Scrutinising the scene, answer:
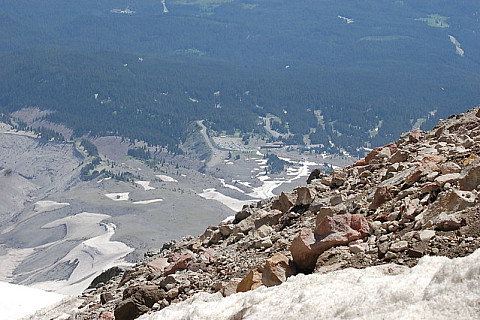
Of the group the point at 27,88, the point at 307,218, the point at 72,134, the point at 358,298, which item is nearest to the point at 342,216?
the point at 307,218

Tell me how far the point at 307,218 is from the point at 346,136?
497ft

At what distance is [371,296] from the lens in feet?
19.1

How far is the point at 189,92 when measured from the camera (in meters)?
196

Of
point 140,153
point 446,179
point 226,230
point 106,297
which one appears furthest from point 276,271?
point 140,153

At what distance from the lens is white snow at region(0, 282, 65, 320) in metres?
19.9

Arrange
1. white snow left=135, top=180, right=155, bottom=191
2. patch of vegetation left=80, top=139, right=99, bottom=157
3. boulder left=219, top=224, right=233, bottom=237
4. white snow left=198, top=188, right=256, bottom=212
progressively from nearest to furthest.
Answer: boulder left=219, top=224, right=233, bottom=237 < white snow left=198, top=188, right=256, bottom=212 < white snow left=135, top=180, right=155, bottom=191 < patch of vegetation left=80, top=139, right=99, bottom=157

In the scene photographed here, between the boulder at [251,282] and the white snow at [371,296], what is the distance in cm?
23

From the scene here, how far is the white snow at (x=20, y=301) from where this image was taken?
65.3 ft

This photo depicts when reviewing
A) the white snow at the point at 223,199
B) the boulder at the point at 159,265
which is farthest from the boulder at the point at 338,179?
the white snow at the point at 223,199

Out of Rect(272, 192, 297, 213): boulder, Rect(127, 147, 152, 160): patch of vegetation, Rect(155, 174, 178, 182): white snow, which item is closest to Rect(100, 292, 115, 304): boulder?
Rect(272, 192, 297, 213): boulder

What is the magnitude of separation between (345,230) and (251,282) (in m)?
1.35

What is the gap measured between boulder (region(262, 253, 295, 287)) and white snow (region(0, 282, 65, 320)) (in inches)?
496

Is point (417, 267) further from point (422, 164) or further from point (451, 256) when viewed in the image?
point (422, 164)

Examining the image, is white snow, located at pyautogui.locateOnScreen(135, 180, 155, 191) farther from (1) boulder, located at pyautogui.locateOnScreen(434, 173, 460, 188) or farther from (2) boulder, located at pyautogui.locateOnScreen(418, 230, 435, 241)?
(2) boulder, located at pyautogui.locateOnScreen(418, 230, 435, 241)
